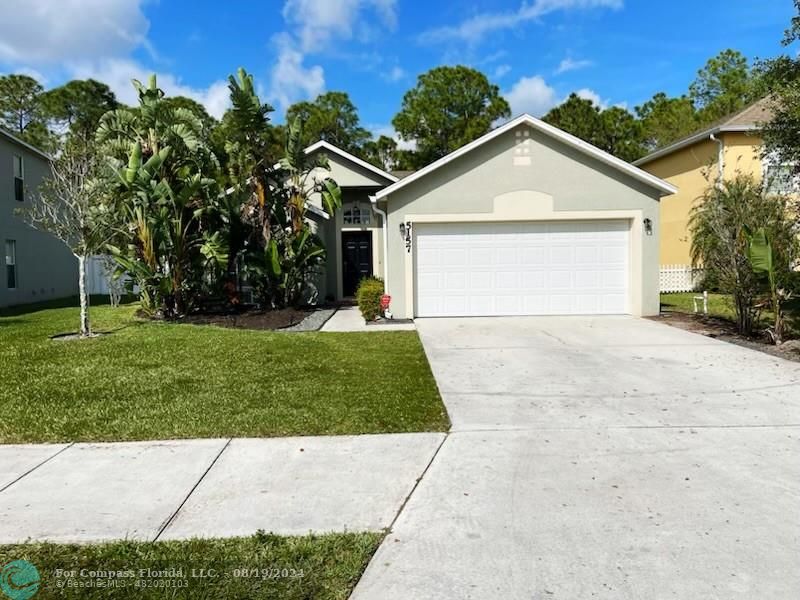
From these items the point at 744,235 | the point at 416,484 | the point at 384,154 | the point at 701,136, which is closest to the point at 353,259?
the point at 744,235

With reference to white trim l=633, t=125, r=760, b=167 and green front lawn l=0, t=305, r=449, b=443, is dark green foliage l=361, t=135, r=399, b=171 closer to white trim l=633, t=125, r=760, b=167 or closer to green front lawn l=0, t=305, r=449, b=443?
white trim l=633, t=125, r=760, b=167

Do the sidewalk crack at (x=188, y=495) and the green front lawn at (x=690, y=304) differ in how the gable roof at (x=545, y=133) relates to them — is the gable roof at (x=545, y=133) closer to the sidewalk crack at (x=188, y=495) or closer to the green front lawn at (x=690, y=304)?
the green front lawn at (x=690, y=304)

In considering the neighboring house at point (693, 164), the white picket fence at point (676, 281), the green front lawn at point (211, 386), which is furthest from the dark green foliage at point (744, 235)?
the white picket fence at point (676, 281)

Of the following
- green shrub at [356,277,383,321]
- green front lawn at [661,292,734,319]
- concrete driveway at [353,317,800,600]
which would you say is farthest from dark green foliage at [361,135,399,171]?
concrete driveway at [353,317,800,600]

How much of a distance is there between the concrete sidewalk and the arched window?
1416cm

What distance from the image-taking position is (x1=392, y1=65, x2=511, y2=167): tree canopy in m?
36.4

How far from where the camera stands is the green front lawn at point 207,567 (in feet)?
10.3

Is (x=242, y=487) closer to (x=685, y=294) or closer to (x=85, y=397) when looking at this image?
(x=85, y=397)

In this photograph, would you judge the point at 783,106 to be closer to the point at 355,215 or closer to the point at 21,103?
the point at 355,215

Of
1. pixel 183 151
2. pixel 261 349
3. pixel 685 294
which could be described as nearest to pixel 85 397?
pixel 261 349

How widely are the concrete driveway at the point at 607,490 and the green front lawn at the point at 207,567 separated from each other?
251 millimetres

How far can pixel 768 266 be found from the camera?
978 cm

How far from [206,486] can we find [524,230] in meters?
10.9

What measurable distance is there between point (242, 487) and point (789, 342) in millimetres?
9418
